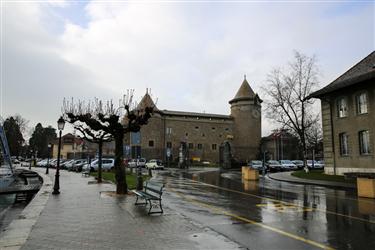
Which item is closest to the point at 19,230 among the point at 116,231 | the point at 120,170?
the point at 116,231

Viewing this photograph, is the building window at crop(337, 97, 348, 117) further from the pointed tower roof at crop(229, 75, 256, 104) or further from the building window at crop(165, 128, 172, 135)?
the pointed tower roof at crop(229, 75, 256, 104)

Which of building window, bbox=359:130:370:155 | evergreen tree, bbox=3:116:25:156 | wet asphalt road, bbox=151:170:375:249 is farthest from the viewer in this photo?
evergreen tree, bbox=3:116:25:156

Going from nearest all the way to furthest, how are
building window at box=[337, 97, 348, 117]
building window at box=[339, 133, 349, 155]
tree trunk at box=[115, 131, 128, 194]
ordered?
tree trunk at box=[115, 131, 128, 194]
building window at box=[339, 133, 349, 155]
building window at box=[337, 97, 348, 117]

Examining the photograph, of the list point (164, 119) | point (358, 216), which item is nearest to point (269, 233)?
point (358, 216)

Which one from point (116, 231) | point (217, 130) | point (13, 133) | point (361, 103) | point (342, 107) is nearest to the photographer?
point (116, 231)

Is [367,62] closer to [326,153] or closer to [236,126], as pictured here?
[326,153]

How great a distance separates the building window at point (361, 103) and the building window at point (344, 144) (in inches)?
102

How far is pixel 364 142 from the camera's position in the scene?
92.5 ft

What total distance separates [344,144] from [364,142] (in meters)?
2.42

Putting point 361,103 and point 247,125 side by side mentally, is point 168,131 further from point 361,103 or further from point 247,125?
point 361,103

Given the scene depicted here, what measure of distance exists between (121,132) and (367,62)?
2314cm

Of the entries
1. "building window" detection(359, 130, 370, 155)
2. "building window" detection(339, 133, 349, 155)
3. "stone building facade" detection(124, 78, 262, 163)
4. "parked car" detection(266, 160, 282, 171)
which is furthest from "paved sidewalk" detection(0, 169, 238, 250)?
"stone building facade" detection(124, 78, 262, 163)

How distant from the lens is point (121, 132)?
18.5m

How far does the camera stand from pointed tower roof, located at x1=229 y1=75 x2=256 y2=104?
98438mm
